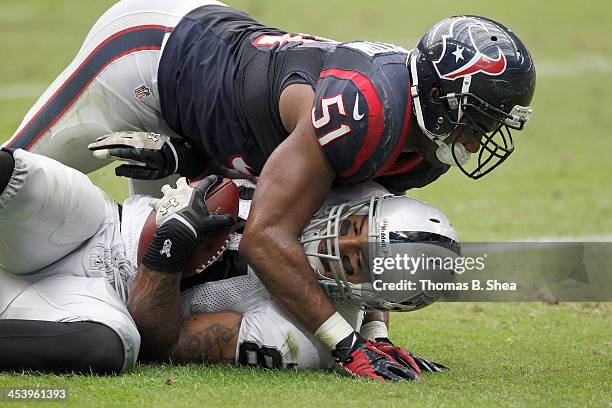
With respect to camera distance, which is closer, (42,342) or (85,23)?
(42,342)

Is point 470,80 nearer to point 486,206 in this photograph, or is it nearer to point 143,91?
point 143,91

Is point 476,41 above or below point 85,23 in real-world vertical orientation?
above

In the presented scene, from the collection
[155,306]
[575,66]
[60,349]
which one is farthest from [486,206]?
[575,66]

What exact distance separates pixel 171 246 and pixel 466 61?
1.38m

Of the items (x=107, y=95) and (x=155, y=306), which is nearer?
(x=155, y=306)

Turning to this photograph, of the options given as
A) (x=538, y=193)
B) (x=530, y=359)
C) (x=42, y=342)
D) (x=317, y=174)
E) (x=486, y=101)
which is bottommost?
(x=538, y=193)

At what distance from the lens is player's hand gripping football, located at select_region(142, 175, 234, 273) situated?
410 centimetres

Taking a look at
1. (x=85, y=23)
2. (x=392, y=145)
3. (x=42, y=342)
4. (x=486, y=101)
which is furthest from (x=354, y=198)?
(x=85, y=23)

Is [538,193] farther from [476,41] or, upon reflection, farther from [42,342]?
[42,342]

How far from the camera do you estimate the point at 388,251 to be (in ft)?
13.7

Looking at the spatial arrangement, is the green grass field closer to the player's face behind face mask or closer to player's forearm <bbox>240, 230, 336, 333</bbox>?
player's forearm <bbox>240, 230, 336, 333</bbox>

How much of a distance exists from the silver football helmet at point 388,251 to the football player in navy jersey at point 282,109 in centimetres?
11

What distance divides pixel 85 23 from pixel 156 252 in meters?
13.6

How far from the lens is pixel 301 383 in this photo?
3947 millimetres
